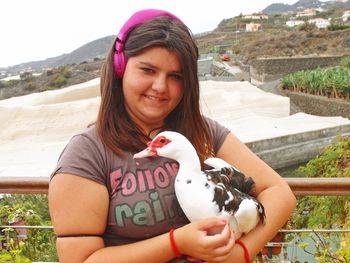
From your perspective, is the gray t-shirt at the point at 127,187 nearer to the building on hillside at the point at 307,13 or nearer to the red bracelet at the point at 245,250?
the red bracelet at the point at 245,250

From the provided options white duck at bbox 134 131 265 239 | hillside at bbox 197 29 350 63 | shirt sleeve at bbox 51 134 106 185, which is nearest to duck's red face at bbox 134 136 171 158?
white duck at bbox 134 131 265 239

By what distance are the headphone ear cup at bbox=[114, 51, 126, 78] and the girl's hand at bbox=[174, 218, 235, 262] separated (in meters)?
0.40

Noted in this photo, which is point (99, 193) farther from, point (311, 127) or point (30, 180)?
point (311, 127)

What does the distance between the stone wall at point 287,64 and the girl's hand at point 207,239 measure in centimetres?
2515

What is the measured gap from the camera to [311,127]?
8094 millimetres

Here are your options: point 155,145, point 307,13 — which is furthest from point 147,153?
point 307,13

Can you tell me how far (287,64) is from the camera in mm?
25734

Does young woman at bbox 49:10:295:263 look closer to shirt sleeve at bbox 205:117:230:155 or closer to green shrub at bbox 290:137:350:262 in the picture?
shirt sleeve at bbox 205:117:230:155

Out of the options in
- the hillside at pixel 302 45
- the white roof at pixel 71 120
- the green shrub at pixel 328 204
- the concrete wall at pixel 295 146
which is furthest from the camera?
the hillside at pixel 302 45

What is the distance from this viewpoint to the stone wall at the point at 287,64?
25.5m

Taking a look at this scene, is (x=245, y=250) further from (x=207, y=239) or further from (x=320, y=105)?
(x=320, y=105)

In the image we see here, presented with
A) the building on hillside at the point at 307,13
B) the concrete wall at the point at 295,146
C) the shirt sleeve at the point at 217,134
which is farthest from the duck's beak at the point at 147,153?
the building on hillside at the point at 307,13

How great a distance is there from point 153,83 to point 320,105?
13314 millimetres

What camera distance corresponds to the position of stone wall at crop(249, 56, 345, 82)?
25547mm
